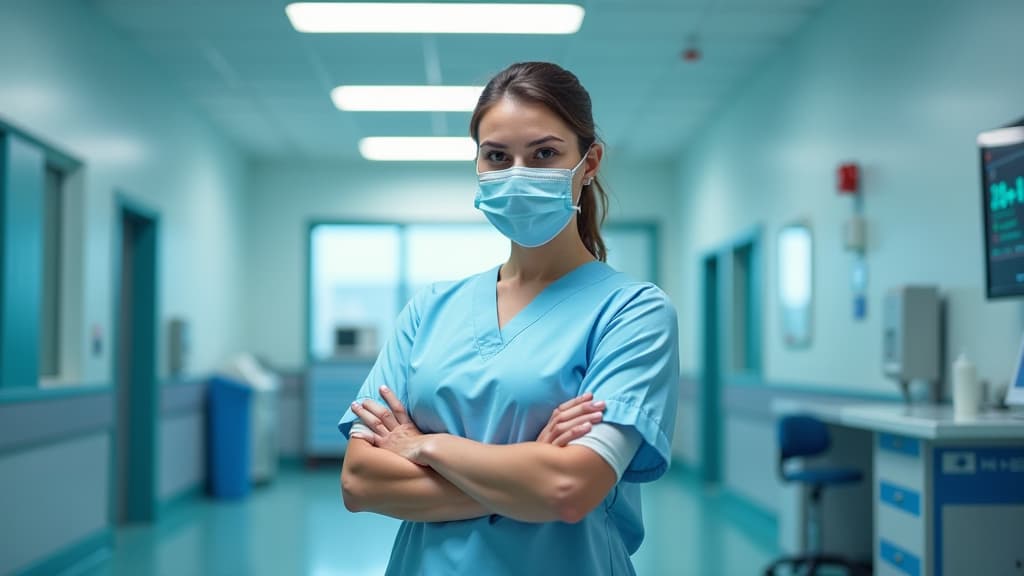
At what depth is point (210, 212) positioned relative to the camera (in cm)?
757

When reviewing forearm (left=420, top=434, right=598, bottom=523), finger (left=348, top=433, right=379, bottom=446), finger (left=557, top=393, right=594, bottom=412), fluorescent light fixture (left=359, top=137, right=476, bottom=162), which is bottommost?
forearm (left=420, top=434, right=598, bottom=523)

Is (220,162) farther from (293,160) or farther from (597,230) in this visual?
(597,230)

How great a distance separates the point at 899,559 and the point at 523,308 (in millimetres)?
2050

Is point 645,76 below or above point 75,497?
above

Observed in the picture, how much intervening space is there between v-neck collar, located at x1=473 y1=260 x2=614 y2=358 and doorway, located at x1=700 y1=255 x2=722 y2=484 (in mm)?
6478

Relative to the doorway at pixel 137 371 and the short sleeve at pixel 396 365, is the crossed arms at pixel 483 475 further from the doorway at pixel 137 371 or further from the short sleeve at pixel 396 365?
the doorway at pixel 137 371

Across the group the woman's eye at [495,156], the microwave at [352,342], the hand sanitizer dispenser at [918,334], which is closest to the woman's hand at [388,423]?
the woman's eye at [495,156]

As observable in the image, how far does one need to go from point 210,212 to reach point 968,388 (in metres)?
6.19

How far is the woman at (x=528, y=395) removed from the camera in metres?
1.17

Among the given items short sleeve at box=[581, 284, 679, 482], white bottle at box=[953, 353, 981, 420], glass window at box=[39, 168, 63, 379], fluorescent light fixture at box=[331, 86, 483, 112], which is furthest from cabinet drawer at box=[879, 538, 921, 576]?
fluorescent light fixture at box=[331, 86, 483, 112]

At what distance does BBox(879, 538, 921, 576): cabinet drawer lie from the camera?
2717 mm

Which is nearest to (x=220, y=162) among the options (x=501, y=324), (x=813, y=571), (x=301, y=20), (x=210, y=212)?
(x=210, y=212)

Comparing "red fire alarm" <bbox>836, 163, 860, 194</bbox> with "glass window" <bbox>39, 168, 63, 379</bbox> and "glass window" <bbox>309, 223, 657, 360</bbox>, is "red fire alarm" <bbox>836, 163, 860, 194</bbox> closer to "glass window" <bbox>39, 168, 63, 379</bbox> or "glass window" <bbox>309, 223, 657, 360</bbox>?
"glass window" <bbox>39, 168, 63, 379</bbox>

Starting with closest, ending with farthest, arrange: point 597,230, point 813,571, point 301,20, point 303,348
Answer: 1. point 597,230
2. point 813,571
3. point 301,20
4. point 303,348
